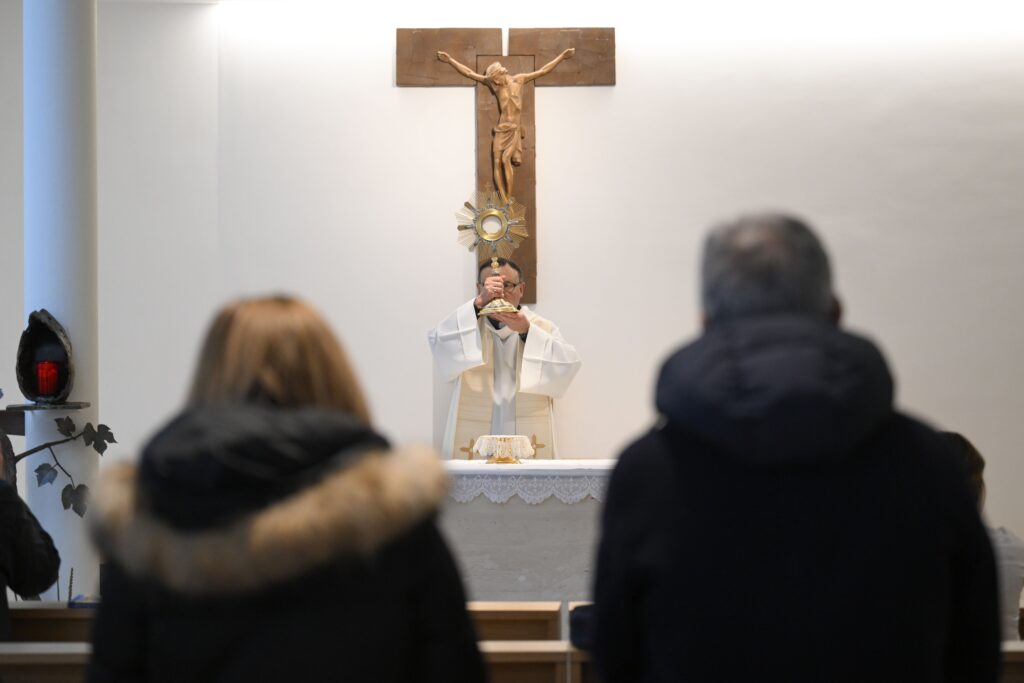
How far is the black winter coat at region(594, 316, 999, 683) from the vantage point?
1.75 metres

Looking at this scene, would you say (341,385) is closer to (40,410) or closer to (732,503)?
(732,503)

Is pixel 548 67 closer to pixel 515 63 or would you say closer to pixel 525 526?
pixel 515 63

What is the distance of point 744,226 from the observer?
189 centimetres

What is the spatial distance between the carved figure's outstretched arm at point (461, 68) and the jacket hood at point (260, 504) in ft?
20.2

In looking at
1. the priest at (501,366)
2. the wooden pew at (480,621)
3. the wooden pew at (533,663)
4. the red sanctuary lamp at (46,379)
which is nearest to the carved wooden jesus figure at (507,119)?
the priest at (501,366)

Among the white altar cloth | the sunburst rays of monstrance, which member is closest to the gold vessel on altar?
the white altar cloth

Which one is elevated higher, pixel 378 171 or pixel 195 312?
pixel 378 171

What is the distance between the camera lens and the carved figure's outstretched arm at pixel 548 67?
7691mm

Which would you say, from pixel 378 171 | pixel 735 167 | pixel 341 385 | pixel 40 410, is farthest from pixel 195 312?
pixel 341 385

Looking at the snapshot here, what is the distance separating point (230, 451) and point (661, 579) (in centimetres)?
63

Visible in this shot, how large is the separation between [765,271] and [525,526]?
3.92 metres

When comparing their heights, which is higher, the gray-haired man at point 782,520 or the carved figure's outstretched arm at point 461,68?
the carved figure's outstretched arm at point 461,68

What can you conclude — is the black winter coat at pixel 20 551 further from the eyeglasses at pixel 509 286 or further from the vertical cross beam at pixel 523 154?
the vertical cross beam at pixel 523 154

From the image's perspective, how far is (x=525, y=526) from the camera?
565cm
